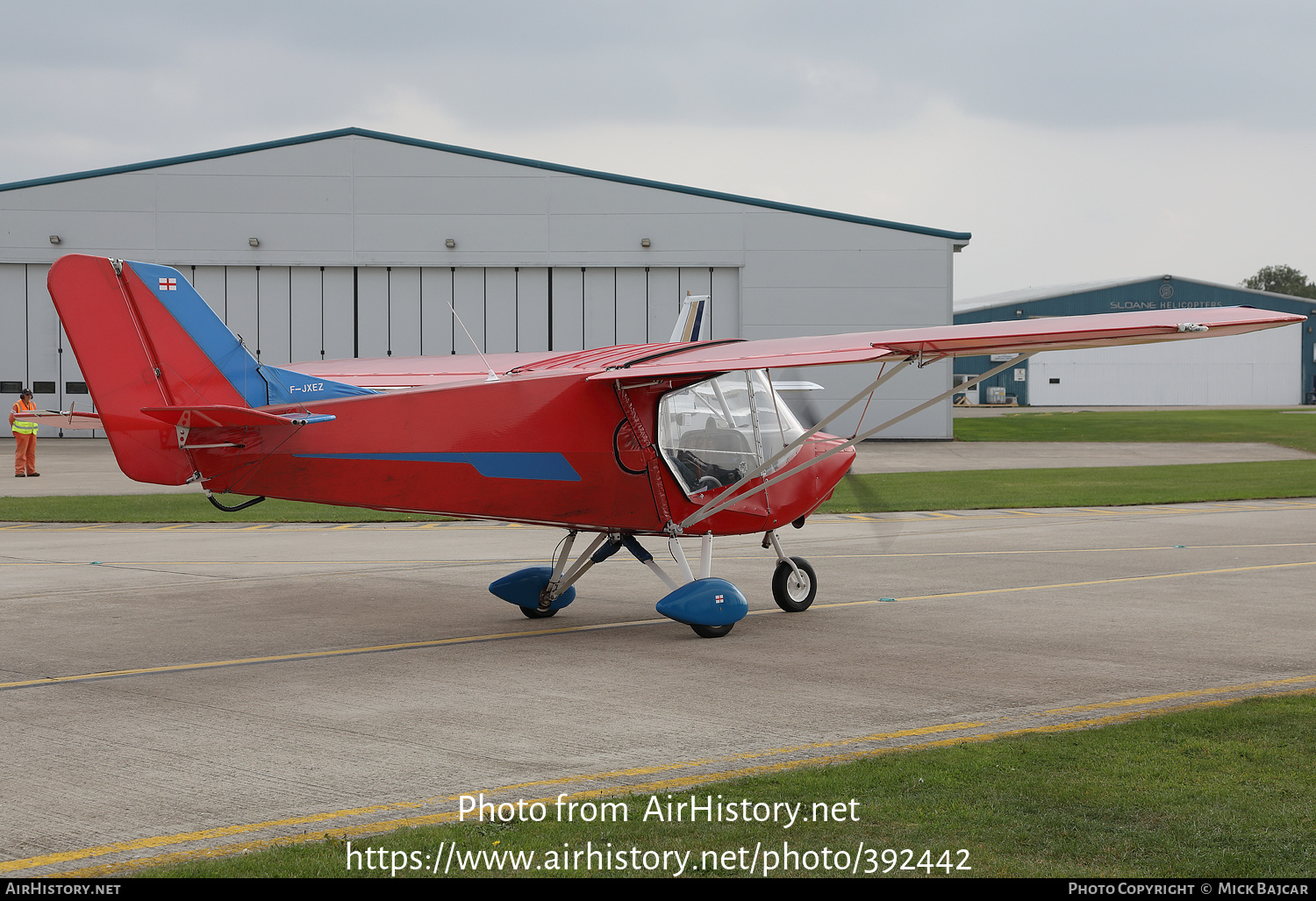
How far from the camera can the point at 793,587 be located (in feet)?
36.4

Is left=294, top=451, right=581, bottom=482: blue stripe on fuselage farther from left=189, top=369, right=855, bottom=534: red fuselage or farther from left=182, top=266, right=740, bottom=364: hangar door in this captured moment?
left=182, top=266, right=740, bottom=364: hangar door

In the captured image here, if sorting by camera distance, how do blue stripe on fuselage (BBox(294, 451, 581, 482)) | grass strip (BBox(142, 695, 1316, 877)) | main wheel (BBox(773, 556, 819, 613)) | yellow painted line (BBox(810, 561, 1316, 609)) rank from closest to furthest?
1. grass strip (BBox(142, 695, 1316, 877))
2. blue stripe on fuselage (BBox(294, 451, 581, 482))
3. main wheel (BBox(773, 556, 819, 613))
4. yellow painted line (BBox(810, 561, 1316, 609))

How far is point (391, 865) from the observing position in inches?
180

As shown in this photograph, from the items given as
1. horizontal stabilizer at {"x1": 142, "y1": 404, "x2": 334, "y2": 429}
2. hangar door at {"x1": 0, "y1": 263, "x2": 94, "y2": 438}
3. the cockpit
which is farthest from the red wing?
hangar door at {"x1": 0, "y1": 263, "x2": 94, "y2": 438}

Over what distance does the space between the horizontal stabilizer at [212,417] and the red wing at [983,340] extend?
2570 mm

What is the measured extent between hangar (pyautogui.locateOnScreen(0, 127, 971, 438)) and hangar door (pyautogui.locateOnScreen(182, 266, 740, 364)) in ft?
0.20

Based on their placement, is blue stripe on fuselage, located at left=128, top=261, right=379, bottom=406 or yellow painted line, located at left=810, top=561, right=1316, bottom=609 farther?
yellow painted line, located at left=810, top=561, right=1316, bottom=609

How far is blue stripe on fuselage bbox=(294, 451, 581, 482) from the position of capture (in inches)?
→ 360

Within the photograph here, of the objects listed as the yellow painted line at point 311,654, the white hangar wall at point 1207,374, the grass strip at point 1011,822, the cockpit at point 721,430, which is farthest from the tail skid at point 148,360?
the white hangar wall at point 1207,374

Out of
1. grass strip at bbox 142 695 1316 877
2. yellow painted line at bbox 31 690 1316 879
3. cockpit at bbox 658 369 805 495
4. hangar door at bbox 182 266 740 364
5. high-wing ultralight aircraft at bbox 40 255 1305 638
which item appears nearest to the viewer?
grass strip at bbox 142 695 1316 877

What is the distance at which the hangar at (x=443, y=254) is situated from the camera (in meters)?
40.6

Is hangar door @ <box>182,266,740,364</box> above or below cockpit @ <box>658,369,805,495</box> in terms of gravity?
above

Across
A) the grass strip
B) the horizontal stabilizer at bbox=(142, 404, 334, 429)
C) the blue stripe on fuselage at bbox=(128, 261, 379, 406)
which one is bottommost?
the grass strip

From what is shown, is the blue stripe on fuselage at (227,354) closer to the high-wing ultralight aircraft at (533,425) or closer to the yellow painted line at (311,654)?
the high-wing ultralight aircraft at (533,425)
